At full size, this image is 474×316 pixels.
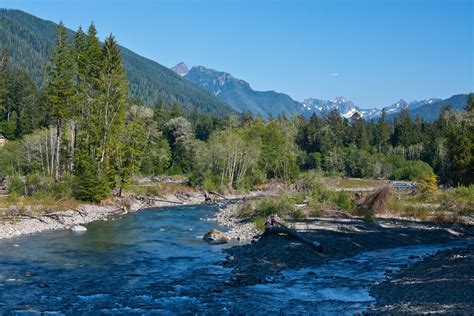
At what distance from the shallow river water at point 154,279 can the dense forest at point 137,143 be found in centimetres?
1714

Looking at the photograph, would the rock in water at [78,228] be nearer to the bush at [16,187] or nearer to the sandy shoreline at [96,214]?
the sandy shoreline at [96,214]

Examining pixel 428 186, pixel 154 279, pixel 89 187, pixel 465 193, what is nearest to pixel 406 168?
pixel 428 186

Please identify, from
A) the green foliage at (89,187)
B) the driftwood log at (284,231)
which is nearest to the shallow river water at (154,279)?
the driftwood log at (284,231)

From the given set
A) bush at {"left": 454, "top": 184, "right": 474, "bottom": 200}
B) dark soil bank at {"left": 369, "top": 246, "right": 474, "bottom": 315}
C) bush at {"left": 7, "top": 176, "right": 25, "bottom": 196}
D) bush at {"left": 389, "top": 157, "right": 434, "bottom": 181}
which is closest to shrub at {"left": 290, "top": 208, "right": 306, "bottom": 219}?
dark soil bank at {"left": 369, "top": 246, "right": 474, "bottom": 315}

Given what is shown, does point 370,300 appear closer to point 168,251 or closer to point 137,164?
point 168,251

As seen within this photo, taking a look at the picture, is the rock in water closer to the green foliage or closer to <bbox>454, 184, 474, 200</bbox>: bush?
the green foliage

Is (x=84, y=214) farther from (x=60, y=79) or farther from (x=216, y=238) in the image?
(x=60, y=79)

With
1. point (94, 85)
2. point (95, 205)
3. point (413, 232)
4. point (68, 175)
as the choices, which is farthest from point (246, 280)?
point (94, 85)

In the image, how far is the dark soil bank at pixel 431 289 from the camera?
14688 mm

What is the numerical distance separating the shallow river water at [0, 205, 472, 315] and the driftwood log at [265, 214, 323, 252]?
2.18 metres

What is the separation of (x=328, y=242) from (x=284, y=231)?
263 cm

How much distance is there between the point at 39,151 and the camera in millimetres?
64250

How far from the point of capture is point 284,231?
2759 centimetres

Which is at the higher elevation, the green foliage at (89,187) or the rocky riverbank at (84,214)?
the green foliage at (89,187)
